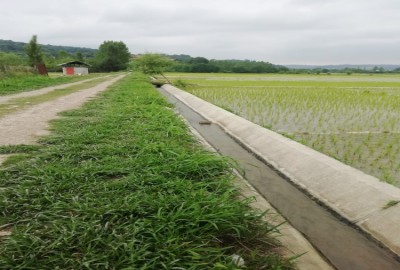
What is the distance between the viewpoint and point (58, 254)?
6.90 feet

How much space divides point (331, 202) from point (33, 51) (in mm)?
39272

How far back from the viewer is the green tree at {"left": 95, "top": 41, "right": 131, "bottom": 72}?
224 feet

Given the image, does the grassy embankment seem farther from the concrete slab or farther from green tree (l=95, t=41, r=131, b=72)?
green tree (l=95, t=41, r=131, b=72)

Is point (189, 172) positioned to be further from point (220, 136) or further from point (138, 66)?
→ point (138, 66)

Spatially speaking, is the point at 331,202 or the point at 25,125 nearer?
the point at 331,202

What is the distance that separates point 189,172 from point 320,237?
1.54 m

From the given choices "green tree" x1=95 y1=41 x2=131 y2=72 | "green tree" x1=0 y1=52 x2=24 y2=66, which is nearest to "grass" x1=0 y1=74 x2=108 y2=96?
"green tree" x1=0 y1=52 x2=24 y2=66

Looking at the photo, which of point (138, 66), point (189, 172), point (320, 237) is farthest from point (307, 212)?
point (138, 66)

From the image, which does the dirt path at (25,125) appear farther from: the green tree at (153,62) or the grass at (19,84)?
the green tree at (153,62)

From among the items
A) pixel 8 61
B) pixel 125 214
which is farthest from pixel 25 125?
pixel 8 61

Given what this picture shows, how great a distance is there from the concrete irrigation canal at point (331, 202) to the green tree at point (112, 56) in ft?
220

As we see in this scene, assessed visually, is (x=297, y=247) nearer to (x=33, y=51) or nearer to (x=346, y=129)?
(x=346, y=129)

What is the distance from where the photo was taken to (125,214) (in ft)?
8.77

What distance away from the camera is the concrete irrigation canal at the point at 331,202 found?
273 cm
